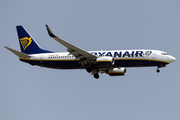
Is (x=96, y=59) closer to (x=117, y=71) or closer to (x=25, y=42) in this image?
(x=117, y=71)

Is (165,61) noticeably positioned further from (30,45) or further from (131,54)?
(30,45)

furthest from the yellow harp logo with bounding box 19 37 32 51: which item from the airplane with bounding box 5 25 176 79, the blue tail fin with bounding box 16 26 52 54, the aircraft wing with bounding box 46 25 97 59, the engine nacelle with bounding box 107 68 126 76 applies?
the engine nacelle with bounding box 107 68 126 76

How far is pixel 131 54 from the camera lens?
153ft

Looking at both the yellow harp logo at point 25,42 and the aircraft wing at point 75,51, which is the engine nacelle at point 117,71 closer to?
the aircraft wing at point 75,51

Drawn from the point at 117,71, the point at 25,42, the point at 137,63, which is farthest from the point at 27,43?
the point at 137,63

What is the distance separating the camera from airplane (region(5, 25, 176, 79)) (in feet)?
152

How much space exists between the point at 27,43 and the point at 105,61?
16.2 m

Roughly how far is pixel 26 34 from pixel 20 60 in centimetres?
573

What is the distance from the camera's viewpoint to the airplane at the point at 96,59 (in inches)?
1825

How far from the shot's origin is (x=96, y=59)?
154 feet

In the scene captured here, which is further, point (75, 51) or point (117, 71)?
point (117, 71)

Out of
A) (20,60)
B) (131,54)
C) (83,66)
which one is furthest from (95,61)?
(20,60)

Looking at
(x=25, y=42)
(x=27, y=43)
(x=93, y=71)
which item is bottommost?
(x=93, y=71)

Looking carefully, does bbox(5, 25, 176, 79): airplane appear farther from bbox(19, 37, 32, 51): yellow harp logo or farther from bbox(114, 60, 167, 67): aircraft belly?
bbox(19, 37, 32, 51): yellow harp logo
